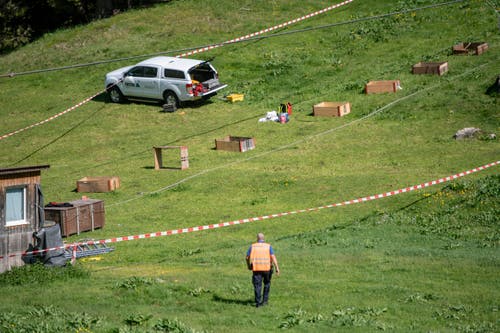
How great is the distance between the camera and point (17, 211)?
2030 centimetres

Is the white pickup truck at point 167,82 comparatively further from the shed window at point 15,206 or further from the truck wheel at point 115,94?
the shed window at point 15,206

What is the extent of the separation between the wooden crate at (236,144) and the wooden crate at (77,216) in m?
8.10

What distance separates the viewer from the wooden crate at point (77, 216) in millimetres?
23578

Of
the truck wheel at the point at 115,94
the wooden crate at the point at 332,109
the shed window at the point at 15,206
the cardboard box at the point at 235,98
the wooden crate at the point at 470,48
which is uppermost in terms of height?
the wooden crate at the point at 470,48

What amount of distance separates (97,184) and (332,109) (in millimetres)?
11115

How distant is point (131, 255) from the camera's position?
2116 cm

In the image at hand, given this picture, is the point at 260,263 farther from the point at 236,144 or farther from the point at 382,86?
the point at 382,86

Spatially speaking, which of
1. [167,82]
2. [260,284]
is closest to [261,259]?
[260,284]

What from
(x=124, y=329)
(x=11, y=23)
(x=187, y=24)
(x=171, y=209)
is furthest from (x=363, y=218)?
(x=11, y=23)

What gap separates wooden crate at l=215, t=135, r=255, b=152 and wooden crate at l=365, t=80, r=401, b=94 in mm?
6981

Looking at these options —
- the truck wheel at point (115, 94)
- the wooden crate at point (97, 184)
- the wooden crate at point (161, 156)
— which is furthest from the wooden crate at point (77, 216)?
the truck wheel at point (115, 94)

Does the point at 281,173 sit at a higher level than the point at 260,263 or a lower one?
higher

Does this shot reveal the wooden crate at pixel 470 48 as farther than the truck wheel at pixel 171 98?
No

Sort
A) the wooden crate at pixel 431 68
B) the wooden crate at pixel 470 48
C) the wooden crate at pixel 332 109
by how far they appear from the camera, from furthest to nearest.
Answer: the wooden crate at pixel 470 48 → the wooden crate at pixel 431 68 → the wooden crate at pixel 332 109
